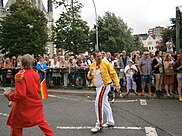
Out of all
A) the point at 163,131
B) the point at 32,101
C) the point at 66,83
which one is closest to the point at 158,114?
the point at 163,131

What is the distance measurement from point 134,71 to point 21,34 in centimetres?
3400

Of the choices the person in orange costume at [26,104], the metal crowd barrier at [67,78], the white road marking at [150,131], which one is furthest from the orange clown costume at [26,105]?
the metal crowd barrier at [67,78]

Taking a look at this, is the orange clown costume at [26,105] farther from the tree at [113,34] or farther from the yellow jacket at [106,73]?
the tree at [113,34]

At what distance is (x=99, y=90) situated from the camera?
6.15 metres

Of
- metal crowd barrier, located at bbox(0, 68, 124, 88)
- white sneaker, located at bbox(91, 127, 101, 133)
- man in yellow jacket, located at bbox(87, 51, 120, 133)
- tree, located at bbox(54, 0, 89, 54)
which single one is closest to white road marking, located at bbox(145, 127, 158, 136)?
man in yellow jacket, located at bbox(87, 51, 120, 133)

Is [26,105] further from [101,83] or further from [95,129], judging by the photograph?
[101,83]

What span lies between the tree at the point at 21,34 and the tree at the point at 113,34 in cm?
1029

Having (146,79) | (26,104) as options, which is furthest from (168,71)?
(26,104)

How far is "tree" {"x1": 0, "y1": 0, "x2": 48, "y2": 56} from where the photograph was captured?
1628 inches

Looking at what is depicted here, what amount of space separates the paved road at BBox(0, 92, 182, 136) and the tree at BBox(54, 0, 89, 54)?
25689 millimetres

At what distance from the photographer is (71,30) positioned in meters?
35.2

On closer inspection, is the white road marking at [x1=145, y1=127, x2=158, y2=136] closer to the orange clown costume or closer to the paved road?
the paved road

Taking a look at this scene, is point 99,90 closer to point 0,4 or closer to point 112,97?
point 112,97

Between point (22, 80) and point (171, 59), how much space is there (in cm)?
749
